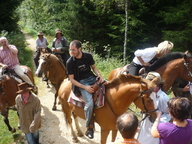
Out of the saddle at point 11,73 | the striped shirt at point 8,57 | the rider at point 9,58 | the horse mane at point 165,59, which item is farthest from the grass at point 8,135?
the horse mane at point 165,59

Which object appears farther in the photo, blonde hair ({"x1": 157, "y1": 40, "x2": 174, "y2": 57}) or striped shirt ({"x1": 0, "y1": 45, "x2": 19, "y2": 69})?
striped shirt ({"x1": 0, "y1": 45, "x2": 19, "y2": 69})

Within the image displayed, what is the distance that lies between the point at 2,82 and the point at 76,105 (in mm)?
2696

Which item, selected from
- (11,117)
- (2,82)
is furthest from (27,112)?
(11,117)

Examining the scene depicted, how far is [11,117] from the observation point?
647 centimetres

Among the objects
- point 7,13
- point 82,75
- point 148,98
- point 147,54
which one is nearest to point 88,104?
point 82,75

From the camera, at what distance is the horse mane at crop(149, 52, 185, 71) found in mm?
4527

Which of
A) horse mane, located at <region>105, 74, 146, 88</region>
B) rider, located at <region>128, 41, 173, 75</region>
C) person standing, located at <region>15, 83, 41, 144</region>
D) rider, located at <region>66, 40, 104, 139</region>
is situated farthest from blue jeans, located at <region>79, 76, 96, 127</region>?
rider, located at <region>128, 41, 173, 75</region>

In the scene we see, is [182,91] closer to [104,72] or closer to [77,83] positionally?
[77,83]

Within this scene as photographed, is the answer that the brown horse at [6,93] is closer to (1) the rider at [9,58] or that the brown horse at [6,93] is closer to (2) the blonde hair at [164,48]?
(1) the rider at [9,58]

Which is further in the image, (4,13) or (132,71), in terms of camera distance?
(4,13)

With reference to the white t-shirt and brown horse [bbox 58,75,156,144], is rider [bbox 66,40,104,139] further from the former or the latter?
the white t-shirt

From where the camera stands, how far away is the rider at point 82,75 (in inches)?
146

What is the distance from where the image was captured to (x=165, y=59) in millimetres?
4547

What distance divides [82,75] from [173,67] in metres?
2.54
